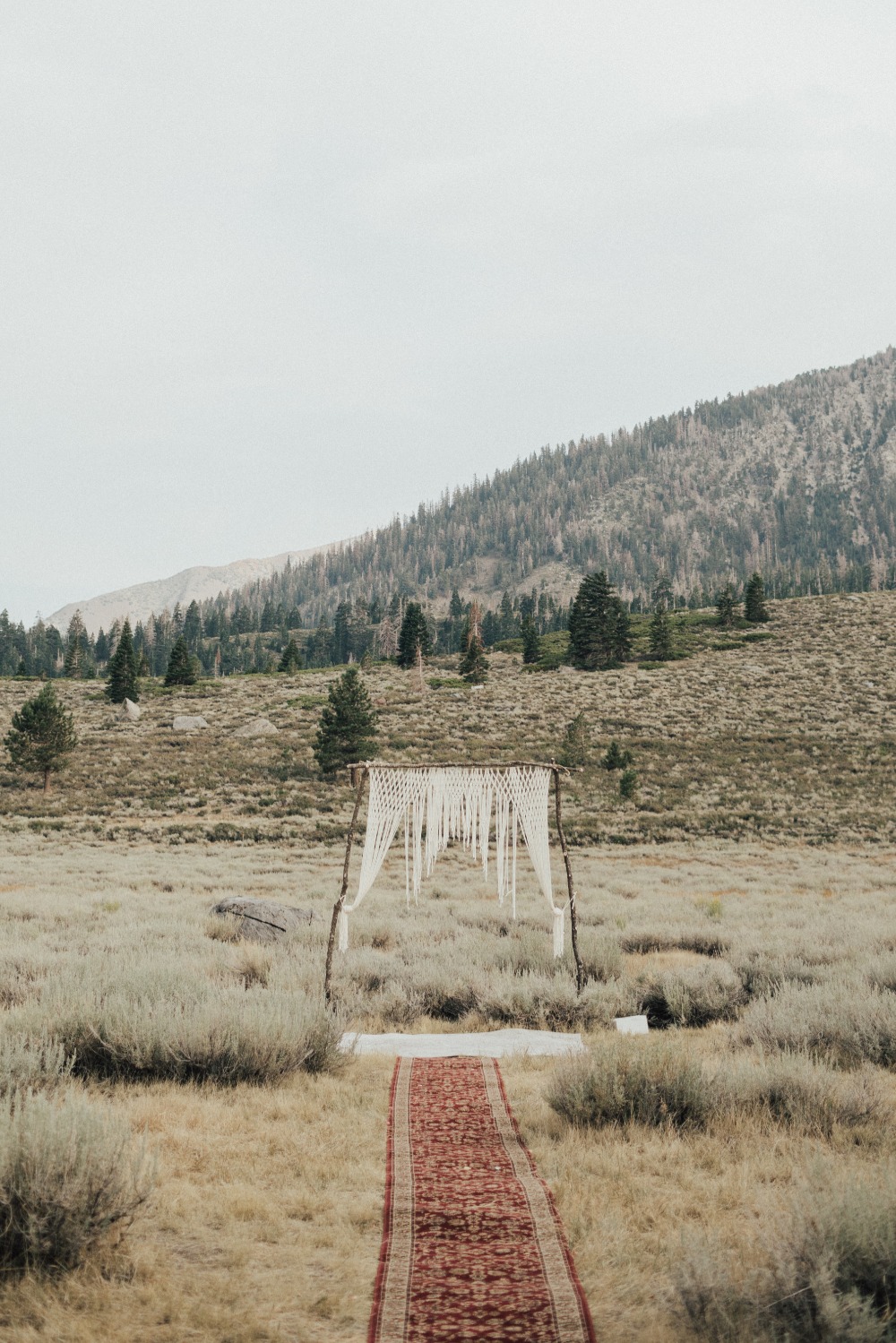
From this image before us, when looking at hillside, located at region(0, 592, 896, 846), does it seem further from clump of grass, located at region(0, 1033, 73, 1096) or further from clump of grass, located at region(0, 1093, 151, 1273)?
clump of grass, located at region(0, 1093, 151, 1273)

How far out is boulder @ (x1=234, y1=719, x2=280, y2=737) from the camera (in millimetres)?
51031

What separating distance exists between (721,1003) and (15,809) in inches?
1314

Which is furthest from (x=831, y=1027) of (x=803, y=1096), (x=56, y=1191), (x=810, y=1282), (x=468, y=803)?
(x=56, y=1191)

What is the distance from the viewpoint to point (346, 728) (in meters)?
38.5

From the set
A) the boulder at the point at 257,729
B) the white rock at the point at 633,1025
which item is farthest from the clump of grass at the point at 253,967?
the boulder at the point at 257,729

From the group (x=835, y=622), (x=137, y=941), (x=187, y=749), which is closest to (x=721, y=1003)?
(x=137, y=941)

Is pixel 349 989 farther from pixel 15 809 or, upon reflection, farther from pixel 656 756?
pixel 656 756

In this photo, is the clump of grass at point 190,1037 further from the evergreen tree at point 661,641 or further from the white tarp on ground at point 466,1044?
the evergreen tree at point 661,641

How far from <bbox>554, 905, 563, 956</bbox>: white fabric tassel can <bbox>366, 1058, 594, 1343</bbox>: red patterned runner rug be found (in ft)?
12.2

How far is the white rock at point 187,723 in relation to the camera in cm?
5462

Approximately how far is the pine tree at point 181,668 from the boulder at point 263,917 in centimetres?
6677

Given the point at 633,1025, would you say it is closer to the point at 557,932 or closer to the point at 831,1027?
the point at 557,932

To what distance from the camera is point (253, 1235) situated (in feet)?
14.8

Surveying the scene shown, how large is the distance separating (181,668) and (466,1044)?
7430 cm
